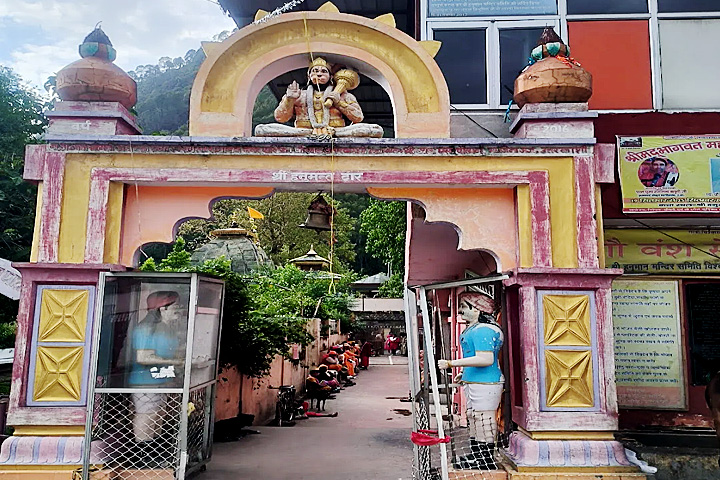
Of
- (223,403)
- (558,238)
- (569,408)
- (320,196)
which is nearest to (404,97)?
(320,196)

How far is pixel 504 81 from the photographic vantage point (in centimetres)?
823

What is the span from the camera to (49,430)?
18.8ft

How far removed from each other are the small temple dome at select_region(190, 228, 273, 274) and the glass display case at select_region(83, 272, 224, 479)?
17243 millimetres

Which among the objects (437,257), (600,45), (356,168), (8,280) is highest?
(600,45)

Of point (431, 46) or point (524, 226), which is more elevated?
point (431, 46)

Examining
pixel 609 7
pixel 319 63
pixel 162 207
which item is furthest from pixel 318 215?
pixel 609 7

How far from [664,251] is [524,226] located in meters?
2.88

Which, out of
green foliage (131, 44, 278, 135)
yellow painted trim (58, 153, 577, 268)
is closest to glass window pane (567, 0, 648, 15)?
yellow painted trim (58, 153, 577, 268)

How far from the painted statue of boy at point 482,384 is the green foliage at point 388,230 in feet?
37.8

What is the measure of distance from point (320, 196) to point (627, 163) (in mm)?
3839

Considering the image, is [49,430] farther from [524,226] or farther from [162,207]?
[524,226]

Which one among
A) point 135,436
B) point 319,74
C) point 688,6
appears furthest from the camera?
point 688,6

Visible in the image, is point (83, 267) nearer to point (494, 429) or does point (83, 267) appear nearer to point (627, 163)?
point (494, 429)

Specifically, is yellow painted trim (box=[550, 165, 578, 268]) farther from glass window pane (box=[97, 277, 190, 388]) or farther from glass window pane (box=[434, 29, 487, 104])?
glass window pane (box=[97, 277, 190, 388])
